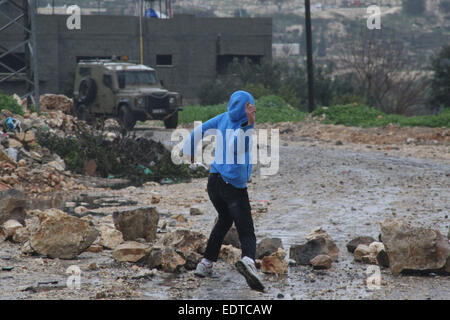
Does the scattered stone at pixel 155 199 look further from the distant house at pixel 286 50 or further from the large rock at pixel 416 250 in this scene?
the distant house at pixel 286 50

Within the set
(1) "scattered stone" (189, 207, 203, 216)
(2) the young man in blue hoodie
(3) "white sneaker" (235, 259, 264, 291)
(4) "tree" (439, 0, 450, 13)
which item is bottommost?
(1) "scattered stone" (189, 207, 203, 216)

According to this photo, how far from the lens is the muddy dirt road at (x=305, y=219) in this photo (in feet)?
19.2

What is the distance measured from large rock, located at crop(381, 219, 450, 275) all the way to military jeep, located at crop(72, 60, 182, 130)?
56.3 feet

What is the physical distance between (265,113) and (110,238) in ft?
67.3

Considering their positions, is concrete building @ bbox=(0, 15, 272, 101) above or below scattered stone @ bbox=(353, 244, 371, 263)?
above

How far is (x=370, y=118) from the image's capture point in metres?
24.6

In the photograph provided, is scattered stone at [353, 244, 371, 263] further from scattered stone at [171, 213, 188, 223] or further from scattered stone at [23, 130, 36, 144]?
scattered stone at [23, 130, 36, 144]

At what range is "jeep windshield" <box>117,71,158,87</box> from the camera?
77.6ft

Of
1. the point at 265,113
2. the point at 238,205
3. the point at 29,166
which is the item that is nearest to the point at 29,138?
the point at 29,166

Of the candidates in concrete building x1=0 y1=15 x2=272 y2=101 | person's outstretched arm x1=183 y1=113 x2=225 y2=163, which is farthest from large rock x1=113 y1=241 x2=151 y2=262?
concrete building x1=0 y1=15 x2=272 y2=101

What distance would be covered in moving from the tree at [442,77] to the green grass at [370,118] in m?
4.05

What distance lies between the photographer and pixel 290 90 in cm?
3938

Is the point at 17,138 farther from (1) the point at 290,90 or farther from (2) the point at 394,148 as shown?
(1) the point at 290,90
